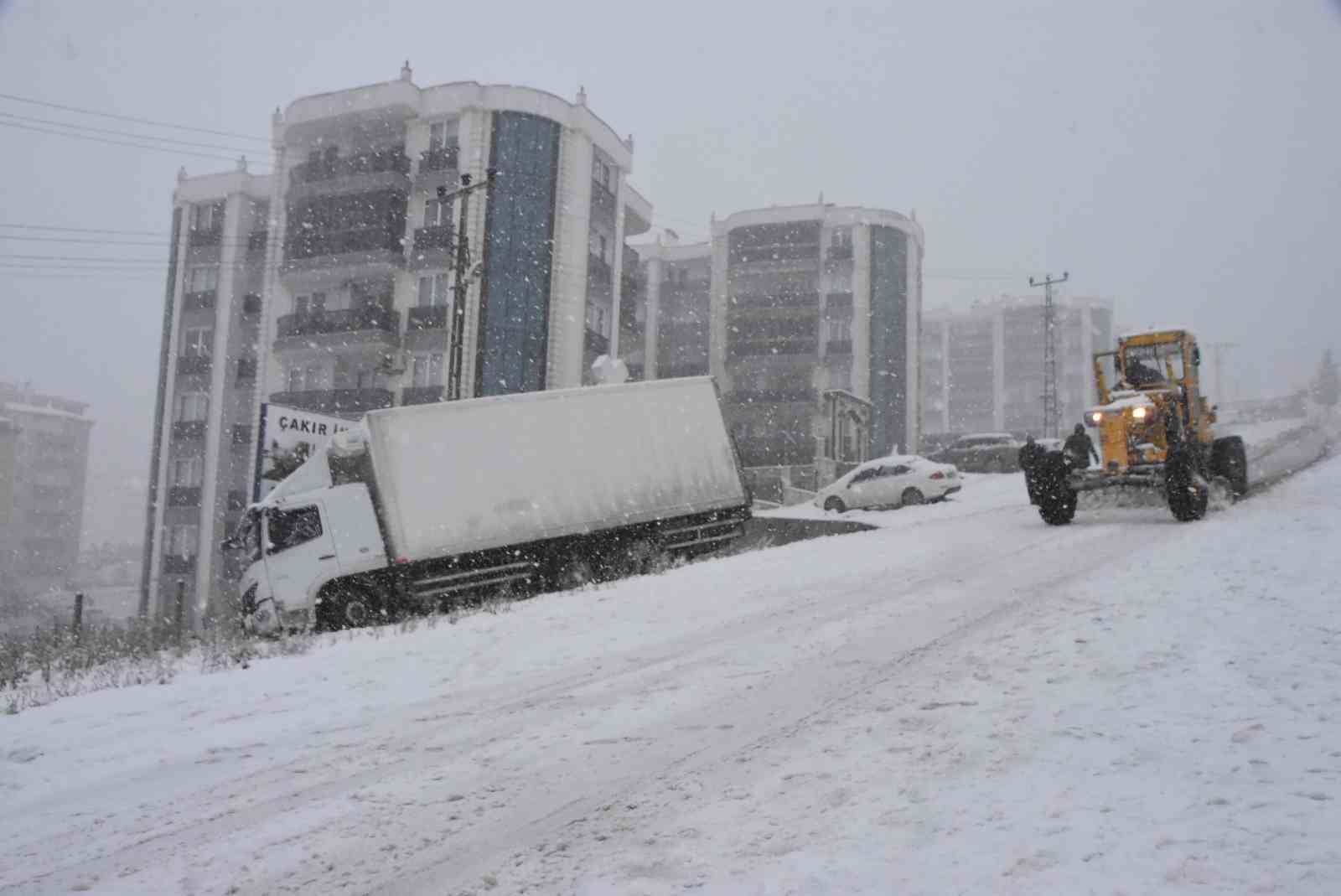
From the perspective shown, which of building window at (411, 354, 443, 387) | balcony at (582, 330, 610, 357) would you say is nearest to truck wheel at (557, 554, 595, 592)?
building window at (411, 354, 443, 387)

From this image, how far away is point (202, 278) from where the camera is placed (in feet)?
132

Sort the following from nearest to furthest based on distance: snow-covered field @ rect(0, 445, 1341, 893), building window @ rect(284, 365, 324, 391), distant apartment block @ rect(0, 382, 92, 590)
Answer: snow-covered field @ rect(0, 445, 1341, 893) → building window @ rect(284, 365, 324, 391) → distant apartment block @ rect(0, 382, 92, 590)

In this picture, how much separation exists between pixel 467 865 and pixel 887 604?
5.82 m

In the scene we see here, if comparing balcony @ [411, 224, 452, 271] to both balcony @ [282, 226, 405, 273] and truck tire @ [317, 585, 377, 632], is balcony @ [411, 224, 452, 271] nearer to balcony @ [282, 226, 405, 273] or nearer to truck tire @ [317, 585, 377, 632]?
balcony @ [282, 226, 405, 273]

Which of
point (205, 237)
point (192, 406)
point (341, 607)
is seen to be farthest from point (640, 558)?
point (205, 237)

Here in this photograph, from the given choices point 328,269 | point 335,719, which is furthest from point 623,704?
point 328,269

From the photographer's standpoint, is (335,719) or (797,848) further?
(335,719)

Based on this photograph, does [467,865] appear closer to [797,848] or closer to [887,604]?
[797,848]

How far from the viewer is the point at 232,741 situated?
5.94 m

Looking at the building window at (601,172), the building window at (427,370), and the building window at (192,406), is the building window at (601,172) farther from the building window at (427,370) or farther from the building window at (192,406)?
A: the building window at (192,406)

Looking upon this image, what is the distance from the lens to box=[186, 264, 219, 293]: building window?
4000cm

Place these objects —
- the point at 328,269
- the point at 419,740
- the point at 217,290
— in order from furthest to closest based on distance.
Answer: the point at 217,290
the point at 328,269
the point at 419,740

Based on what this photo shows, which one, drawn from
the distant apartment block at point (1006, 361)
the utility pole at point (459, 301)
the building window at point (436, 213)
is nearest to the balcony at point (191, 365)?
the building window at point (436, 213)

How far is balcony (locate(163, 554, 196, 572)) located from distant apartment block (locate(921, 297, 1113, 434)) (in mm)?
75418
